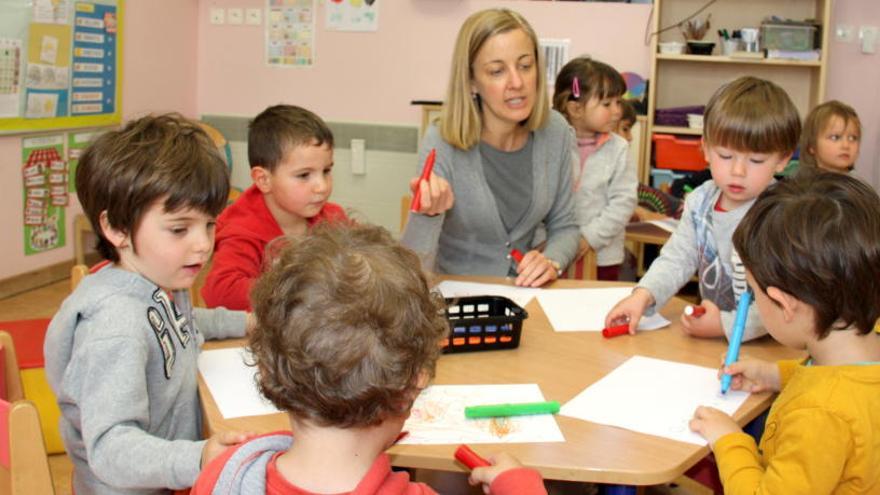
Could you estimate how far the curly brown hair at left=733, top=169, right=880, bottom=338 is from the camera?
1.21m

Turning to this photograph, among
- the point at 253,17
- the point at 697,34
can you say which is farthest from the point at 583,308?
the point at 253,17

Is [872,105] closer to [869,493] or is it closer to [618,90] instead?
[618,90]

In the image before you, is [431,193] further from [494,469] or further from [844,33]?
[844,33]

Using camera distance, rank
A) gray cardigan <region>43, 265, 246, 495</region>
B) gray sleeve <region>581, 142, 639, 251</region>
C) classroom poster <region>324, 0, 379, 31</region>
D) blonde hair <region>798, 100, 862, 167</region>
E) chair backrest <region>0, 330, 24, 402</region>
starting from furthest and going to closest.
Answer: classroom poster <region>324, 0, 379, 31</region>, blonde hair <region>798, 100, 862, 167</region>, gray sleeve <region>581, 142, 639, 251</region>, chair backrest <region>0, 330, 24, 402</region>, gray cardigan <region>43, 265, 246, 495</region>

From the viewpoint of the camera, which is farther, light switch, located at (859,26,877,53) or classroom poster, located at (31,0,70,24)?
light switch, located at (859,26,877,53)

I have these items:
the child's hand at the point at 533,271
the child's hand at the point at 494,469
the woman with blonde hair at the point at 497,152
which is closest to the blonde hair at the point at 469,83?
the woman with blonde hair at the point at 497,152

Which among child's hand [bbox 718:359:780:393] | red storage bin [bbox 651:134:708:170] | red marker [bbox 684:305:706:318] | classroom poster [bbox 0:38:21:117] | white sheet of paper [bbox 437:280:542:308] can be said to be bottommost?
child's hand [bbox 718:359:780:393]

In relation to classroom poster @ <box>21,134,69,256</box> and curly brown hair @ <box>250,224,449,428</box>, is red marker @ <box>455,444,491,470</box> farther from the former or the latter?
classroom poster @ <box>21,134,69,256</box>

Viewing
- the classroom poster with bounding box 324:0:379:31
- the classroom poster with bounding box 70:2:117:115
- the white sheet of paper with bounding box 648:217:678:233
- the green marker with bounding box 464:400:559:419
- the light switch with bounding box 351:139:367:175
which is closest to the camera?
the green marker with bounding box 464:400:559:419

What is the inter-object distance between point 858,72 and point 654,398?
169 inches

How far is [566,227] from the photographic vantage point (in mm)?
2414

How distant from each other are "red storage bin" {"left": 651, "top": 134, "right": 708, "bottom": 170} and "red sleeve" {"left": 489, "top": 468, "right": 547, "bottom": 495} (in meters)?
3.92

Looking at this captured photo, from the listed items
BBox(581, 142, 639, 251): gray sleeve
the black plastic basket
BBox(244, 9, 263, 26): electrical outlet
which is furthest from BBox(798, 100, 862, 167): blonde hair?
BBox(244, 9, 263, 26): electrical outlet

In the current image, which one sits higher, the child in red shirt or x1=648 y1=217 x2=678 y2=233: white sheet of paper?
the child in red shirt
